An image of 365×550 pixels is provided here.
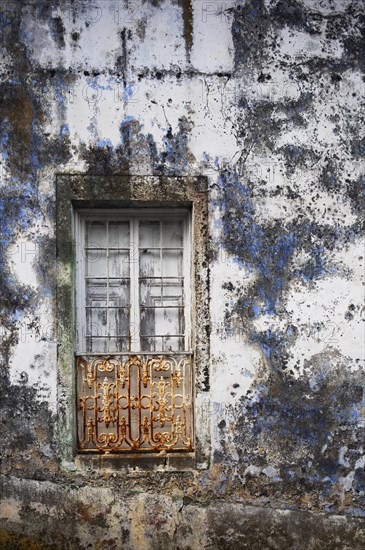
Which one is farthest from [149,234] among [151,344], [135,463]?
[135,463]

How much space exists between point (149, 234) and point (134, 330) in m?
0.87

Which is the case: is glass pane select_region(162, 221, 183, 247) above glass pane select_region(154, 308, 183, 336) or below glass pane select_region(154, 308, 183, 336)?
above

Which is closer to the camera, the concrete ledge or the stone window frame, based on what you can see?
the concrete ledge

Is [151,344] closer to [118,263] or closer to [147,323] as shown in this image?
[147,323]

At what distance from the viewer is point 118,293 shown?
7090mm

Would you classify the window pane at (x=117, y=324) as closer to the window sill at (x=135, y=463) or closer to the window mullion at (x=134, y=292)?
the window mullion at (x=134, y=292)

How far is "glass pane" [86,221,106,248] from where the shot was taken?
710 centimetres

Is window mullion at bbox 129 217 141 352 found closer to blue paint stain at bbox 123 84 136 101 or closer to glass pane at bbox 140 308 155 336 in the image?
glass pane at bbox 140 308 155 336

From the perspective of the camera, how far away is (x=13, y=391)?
6.69 m

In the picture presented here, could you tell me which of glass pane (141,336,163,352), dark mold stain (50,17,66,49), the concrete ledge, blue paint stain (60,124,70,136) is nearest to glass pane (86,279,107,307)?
glass pane (141,336,163,352)

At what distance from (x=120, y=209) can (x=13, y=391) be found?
71.9 inches

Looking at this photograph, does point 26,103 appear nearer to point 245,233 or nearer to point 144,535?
point 245,233

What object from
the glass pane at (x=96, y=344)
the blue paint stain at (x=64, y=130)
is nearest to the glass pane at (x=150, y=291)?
the glass pane at (x=96, y=344)

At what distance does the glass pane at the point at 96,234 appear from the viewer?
7098mm
